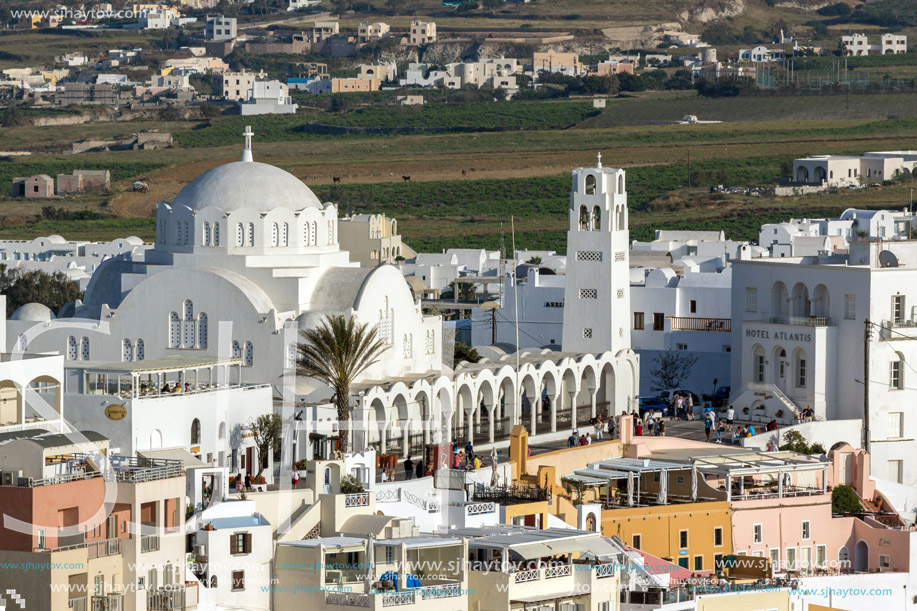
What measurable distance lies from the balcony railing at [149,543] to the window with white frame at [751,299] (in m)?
27.8

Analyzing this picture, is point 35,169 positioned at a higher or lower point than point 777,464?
higher

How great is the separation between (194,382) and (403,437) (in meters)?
4.75

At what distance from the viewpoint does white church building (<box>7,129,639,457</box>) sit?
43781 millimetres

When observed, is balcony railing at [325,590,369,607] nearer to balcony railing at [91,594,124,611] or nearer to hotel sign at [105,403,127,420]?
balcony railing at [91,594,124,611]

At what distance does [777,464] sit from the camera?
4141 cm

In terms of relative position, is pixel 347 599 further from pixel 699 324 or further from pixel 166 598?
pixel 699 324

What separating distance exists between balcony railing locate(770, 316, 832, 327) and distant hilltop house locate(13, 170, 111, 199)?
7903 centimetres

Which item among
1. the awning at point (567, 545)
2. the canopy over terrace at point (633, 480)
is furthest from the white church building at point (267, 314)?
the awning at point (567, 545)

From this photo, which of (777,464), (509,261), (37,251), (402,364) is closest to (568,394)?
(402,364)

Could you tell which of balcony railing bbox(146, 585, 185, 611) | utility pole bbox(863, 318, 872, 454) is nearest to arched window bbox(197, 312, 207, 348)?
utility pole bbox(863, 318, 872, 454)

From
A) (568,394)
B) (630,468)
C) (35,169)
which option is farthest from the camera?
(35,169)

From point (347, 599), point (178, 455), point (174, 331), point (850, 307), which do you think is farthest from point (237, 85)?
point (347, 599)

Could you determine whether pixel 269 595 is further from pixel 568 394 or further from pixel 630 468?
pixel 568 394

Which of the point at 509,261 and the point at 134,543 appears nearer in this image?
the point at 134,543
